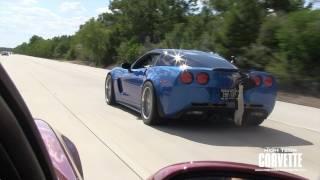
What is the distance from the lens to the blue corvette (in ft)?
29.0

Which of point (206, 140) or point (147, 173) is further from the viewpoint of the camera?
point (206, 140)

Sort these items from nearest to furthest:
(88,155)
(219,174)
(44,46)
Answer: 1. (219,174)
2. (88,155)
3. (44,46)

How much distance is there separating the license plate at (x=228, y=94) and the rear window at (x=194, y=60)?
60 cm

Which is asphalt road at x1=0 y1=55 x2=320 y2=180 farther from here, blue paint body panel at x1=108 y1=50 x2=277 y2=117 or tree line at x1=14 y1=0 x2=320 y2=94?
tree line at x1=14 y1=0 x2=320 y2=94

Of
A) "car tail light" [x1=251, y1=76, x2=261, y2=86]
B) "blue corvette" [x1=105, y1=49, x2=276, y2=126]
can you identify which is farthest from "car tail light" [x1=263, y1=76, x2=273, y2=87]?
"car tail light" [x1=251, y1=76, x2=261, y2=86]

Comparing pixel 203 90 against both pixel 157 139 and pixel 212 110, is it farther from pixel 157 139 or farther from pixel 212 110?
pixel 157 139

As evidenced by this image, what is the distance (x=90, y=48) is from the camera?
2559 inches

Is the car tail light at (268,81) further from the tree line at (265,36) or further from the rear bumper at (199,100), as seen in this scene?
the tree line at (265,36)

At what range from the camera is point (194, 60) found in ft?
31.2

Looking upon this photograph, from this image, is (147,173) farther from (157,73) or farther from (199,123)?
(199,123)

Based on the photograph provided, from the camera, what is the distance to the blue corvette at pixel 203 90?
29.0 feet

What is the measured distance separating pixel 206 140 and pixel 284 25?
14.3m

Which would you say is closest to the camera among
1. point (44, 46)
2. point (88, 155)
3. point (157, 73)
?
point (88, 155)

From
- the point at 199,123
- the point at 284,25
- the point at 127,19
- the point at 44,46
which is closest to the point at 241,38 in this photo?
the point at 284,25
